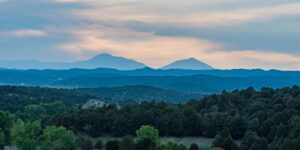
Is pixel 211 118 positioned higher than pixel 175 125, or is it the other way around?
pixel 211 118

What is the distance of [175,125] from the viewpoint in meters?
110

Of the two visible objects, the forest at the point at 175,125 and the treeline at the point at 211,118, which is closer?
the forest at the point at 175,125

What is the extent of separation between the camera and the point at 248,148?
295 feet

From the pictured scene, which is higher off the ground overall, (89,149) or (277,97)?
(277,97)

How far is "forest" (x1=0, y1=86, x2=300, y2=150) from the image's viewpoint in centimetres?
9025

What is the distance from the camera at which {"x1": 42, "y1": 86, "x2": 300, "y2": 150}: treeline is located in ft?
340

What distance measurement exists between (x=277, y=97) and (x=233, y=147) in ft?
109

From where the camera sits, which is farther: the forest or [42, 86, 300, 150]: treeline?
[42, 86, 300, 150]: treeline

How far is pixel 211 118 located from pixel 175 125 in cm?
653

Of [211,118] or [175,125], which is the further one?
[211,118]

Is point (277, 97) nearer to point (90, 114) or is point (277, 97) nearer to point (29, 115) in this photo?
point (90, 114)

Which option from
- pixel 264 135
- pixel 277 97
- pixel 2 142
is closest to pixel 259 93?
pixel 277 97

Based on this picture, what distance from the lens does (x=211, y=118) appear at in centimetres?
11038

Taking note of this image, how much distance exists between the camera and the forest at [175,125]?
90.2 m
